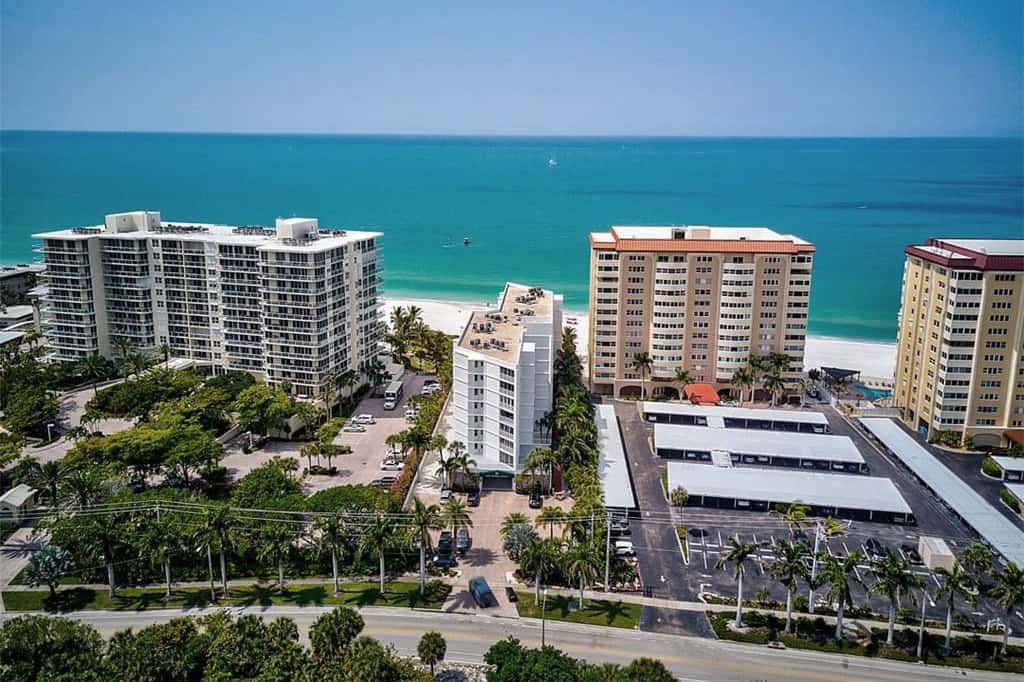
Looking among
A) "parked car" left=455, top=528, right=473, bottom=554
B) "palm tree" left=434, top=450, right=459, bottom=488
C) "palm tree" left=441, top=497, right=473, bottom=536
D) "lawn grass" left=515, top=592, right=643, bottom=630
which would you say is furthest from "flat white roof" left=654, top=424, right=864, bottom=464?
"lawn grass" left=515, top=592, right=643, bottom=630

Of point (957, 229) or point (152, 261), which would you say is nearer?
point (152, 261)

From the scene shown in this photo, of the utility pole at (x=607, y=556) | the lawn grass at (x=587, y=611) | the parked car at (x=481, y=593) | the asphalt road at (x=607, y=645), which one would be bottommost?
the asphalt road at (x=607, y=645)

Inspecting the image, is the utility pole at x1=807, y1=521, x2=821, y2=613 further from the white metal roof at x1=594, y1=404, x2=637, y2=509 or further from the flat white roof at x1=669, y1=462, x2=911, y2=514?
the white metal roof at x1=594, y1=404, x2=637, y2=509

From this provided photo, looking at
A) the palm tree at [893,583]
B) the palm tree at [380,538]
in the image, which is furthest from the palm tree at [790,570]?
the palm tree at [380,538]

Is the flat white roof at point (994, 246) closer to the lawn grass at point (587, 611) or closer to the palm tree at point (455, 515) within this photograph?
the lawn grass at point (587, 611)

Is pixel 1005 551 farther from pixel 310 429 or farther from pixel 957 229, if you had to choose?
pixel 957 229

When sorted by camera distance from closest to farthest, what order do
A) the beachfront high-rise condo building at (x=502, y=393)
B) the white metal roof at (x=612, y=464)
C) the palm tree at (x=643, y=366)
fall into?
the white metal roof at (x=612, y=464) → the beachfront high-rise condo building at (x=502, y=393) → the palm tree at (x=643, y=366)

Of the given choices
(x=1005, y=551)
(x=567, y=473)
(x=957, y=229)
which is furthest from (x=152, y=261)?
A: (x=957, y=229)
